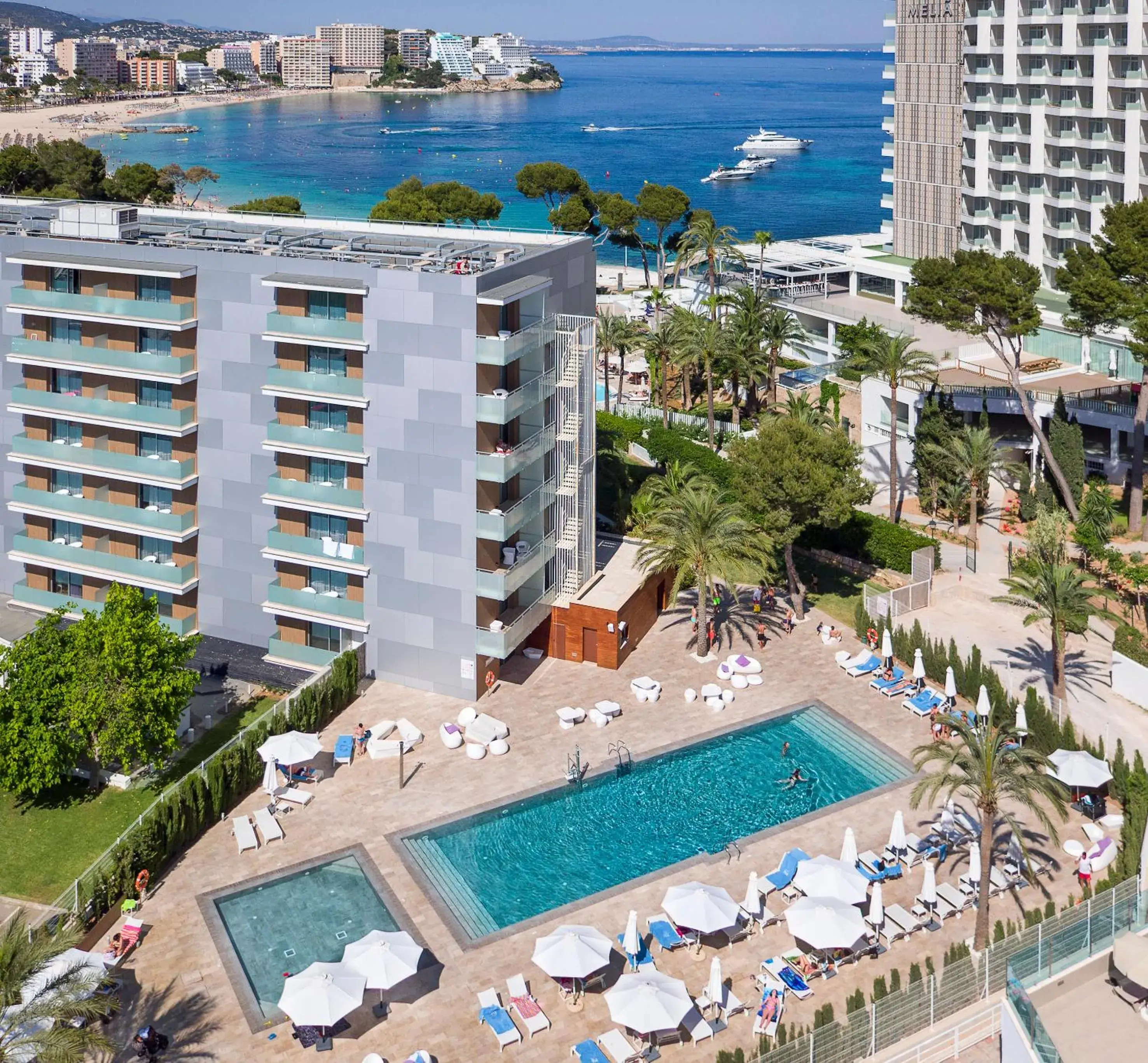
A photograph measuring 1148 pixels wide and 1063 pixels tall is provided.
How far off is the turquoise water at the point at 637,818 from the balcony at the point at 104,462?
1695 cm

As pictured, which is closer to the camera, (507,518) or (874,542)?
(507,518)

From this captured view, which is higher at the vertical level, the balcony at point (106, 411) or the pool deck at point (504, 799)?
the balcony at point (106, 411)

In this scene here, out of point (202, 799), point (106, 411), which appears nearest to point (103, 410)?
point (106, 411)

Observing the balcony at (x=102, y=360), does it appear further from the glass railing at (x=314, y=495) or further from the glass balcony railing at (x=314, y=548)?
the glass balcony railing at (x=314, y=548)

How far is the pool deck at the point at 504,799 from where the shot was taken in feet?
96.8

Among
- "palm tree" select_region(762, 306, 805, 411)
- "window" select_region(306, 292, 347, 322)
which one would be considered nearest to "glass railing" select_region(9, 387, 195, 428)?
"window" select_region(306, 292, 347, 322)

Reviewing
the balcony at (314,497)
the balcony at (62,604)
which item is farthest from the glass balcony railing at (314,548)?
the balcony at (62,604)

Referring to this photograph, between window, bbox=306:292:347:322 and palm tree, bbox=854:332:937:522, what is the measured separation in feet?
83.3

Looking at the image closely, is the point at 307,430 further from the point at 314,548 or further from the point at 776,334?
the point at 776,334

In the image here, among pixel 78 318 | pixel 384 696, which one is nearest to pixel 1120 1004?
pixel 384 696

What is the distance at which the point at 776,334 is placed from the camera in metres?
70.8

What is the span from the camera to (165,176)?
14675 centimetres

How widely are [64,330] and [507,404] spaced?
17517 millimetres

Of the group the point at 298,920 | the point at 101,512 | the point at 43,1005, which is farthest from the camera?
the point at 101,512
